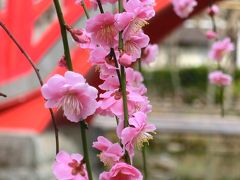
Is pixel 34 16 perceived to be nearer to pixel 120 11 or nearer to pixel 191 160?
pixel 120 11

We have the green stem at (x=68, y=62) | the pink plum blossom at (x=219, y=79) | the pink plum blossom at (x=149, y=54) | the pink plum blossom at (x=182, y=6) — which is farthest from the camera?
the pink plum blossom at (x=219, y=79)

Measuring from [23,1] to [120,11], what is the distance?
11.0 ft

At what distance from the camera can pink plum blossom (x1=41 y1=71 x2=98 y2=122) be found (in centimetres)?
60

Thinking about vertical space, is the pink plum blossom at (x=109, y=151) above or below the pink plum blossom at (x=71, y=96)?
Result: below

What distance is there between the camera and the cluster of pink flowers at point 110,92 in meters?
0.60

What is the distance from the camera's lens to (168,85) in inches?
550

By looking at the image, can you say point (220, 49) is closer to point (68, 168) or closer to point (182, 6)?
point (182, 6)

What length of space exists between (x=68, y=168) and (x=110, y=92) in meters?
0.09

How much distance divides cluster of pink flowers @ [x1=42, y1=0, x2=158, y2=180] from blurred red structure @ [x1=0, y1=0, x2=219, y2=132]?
3.08 m

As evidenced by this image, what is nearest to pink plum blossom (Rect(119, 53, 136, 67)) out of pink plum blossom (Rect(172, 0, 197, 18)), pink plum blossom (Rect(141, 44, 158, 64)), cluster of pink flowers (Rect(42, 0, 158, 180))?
cluster of pink flowers (Rect(42, 0, 158, 180))

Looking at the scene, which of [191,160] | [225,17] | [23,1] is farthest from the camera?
[225,17]

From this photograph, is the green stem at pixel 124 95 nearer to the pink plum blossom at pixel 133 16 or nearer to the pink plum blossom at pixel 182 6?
the pink plum blossom at pixel 133 16

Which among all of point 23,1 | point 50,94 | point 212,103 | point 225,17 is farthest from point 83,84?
point 212,103

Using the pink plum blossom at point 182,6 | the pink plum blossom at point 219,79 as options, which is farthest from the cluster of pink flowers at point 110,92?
the pink plum blossom at point 219,79
